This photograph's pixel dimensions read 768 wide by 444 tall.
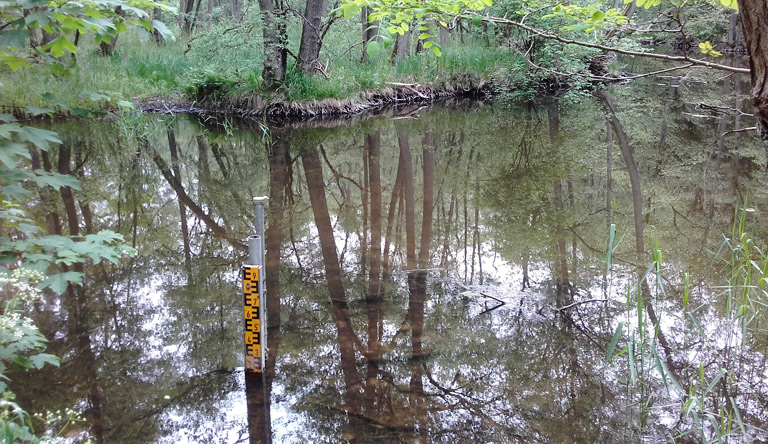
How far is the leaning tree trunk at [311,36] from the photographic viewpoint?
11.8m

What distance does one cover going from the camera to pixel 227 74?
1277 cm

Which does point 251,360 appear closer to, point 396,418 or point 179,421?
point 179,421

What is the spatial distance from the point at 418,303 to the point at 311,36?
9492mm

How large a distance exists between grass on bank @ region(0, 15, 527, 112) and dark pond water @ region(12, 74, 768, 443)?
373cm

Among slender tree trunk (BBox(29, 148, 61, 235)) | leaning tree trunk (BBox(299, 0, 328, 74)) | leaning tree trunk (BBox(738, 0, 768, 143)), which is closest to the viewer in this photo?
leaning tree trunk (BBox(738, 0, 768, 143))

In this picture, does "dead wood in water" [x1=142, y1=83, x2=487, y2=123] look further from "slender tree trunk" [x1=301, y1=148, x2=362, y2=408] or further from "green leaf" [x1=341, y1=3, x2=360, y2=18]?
"green leaf" [x1=341, y1=3, x2=360, y2=18]

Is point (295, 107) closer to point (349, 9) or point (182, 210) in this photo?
point (182, 210)

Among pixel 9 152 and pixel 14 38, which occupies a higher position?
pixel 14 38

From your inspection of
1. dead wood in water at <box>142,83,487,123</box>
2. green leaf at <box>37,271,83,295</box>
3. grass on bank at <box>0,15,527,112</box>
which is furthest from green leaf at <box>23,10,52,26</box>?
dead wood in water at <box>142,83,487,123</box>

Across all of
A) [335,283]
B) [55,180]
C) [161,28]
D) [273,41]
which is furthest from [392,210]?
[273,41]

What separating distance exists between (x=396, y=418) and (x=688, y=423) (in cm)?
147

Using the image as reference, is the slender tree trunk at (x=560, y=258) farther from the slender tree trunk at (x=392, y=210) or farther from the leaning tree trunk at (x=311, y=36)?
the leaning tree trunk at (x=311, y=36)

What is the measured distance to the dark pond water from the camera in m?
2.89

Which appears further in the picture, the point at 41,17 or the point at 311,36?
the point at 311,36
